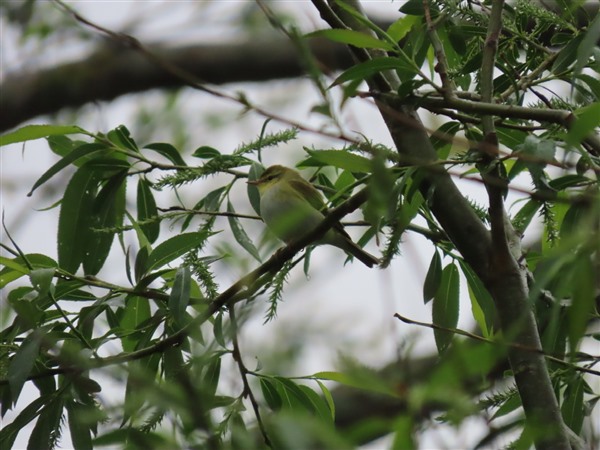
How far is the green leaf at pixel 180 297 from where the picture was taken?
163cm

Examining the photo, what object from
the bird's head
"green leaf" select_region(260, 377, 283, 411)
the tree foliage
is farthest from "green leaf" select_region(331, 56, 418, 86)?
the bird's head

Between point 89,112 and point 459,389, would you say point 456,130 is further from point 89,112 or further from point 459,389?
point 89,112

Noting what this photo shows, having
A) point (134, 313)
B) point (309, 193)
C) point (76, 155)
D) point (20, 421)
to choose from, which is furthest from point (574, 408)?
point (309, 193)

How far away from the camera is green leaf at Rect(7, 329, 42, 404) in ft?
5.04

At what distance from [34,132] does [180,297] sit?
23.4 inches

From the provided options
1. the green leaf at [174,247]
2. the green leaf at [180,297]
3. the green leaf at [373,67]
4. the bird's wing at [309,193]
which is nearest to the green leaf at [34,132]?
the green leaf at [174,247]

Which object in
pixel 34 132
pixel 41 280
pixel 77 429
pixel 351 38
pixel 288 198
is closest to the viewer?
pixel 351 38

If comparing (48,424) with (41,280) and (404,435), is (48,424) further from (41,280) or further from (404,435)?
(404,435)

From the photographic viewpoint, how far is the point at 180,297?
1.64 m

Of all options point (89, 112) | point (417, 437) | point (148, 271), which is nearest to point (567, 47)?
point (148, 271)

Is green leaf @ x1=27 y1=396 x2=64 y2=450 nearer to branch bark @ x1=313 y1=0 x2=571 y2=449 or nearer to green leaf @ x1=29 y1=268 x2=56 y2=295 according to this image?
green leaf @ x1=29 y1=268 x2=56 y2=295

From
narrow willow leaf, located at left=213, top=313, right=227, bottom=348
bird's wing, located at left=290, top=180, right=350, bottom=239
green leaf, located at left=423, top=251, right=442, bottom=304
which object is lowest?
green leaf, located at left=423, top=251, right=442, bottom=304

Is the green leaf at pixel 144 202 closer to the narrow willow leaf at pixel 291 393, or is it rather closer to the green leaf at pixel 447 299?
the narrow willow leaf at pixel 291 393

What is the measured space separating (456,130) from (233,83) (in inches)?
131
